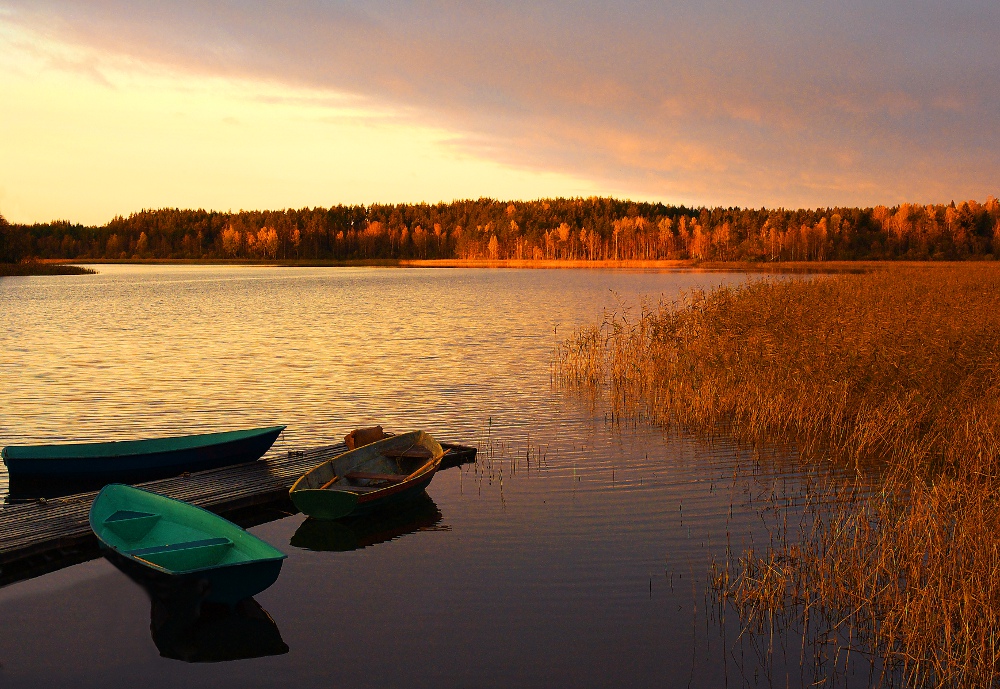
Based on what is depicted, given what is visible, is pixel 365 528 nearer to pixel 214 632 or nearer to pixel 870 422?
pixel 214 632

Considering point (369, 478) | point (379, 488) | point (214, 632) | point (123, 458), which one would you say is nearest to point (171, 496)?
point (123, 458)

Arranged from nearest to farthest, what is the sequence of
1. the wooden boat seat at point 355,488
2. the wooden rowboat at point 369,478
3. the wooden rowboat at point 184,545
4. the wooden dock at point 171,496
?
1. the wooden rowboat at point 184,545
2. the wooden dock at point 171,496
3. the wooden rowboat at point 369,478
4. the wooden boat seat at point 355,488

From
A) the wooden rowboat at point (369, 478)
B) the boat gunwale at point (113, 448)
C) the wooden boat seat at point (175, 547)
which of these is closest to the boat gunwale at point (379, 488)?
the wooden rowboat at point (369, 478)

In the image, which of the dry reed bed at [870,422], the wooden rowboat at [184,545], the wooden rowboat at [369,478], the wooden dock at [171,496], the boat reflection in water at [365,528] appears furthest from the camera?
the wooden rowboat at [369,478]

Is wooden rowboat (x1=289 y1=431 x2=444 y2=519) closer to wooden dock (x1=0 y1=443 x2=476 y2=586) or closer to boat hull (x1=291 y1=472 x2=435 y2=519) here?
boat hull (x1=291 y1=472 x2=435 y2=519)

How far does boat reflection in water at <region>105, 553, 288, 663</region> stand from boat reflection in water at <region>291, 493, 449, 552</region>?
2.46 meters

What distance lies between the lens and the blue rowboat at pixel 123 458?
15078 millimetres

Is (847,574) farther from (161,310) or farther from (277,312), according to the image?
(161,310)

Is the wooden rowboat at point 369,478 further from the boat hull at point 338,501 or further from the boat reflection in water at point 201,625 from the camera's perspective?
the boat reflection in water at point 201,625

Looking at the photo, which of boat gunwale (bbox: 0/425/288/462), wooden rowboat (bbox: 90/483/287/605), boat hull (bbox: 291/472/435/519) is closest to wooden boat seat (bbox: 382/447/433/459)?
boat hull (bbox: 291/472/435/519)

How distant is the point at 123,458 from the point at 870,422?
553 inches

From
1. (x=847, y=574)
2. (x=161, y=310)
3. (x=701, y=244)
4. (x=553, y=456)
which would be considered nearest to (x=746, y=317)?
(x=553, y=456)

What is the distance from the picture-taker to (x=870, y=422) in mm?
16188

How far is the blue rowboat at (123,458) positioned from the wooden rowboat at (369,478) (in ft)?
8.15
